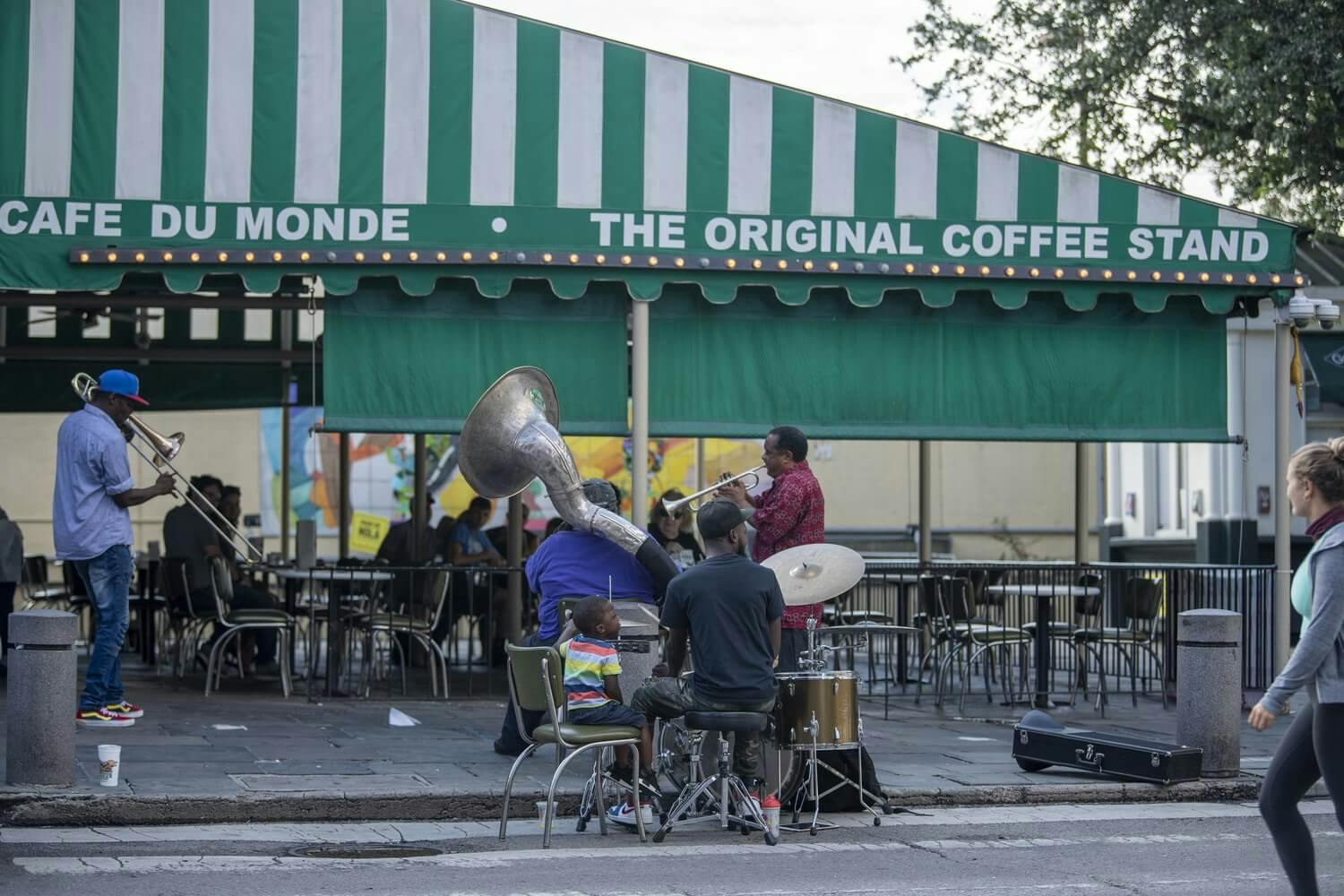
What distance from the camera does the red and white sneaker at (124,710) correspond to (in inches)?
430

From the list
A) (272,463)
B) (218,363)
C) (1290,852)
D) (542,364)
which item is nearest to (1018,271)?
(542,364)

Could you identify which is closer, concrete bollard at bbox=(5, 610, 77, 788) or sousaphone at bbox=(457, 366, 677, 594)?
concrete bollard at bbox=(5, 610, 77, 788)

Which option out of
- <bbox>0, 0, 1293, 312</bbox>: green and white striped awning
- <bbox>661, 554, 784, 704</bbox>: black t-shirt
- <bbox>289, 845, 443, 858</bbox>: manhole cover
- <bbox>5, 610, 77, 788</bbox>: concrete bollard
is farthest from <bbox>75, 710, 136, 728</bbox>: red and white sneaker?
<bbox>661, 554, 784, 704</bbox>: black t-shirt

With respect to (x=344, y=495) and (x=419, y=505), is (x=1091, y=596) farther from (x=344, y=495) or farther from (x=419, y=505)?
(x=344, y=495)

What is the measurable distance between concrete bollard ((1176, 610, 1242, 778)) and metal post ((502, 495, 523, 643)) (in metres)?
5.69

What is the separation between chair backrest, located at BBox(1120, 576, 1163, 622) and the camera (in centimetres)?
1344

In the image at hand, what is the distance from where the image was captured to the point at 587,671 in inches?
319

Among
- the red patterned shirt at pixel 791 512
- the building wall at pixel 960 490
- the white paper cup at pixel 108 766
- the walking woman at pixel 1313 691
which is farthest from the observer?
the building wall at pixel 960 490

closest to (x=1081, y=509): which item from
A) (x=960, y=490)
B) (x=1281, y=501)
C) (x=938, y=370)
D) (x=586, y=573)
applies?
(x=1281, y=501)

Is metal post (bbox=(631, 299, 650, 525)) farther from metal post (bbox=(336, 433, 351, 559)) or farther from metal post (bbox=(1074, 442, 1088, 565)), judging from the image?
metal post (bbox=(336, 433, 351, 559))

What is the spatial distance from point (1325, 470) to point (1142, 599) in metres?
7.68

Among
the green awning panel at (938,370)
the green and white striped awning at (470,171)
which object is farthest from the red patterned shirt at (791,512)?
the green and white striped awning at (470,171)

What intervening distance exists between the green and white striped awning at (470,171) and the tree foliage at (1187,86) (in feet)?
29.0

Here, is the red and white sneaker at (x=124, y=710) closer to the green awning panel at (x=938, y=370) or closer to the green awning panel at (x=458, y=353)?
the green awning panel at (x=458, y=353)
